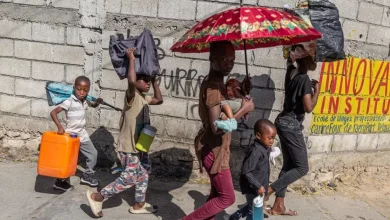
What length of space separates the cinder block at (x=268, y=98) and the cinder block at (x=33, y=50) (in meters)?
2.66

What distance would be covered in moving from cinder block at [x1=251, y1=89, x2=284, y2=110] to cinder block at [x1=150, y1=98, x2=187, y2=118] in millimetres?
862

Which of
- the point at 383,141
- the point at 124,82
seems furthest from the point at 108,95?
the point at 383,141

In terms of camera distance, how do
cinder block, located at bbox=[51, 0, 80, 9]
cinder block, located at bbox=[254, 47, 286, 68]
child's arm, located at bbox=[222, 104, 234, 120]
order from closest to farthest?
1. child's arm, located at bbox=[222, 104, 234, 120]
2. cinder block, located at bbox=[254, 47, 286, 68]
3. cinder block, located at bbox=[51, 0, 80, 9]

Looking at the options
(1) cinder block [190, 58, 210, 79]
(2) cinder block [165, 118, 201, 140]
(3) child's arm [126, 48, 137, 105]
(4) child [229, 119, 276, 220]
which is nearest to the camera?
(4) child [229, 119, 276, 220]

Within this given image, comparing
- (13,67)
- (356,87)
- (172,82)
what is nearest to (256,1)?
(172,82)

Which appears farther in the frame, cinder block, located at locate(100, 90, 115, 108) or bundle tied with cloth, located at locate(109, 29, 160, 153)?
cinder block, located at locate(100, 90, 115, 108)

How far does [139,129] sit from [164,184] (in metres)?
1.26

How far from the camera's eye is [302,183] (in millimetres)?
5238

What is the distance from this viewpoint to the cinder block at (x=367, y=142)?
5.70 meters

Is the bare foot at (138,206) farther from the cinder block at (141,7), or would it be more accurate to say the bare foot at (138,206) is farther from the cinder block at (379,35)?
the cinder block at (379,35)

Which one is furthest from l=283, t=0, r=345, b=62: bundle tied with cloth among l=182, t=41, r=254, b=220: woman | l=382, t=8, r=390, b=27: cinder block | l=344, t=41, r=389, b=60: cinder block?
l=382, t=8, r=390, b=27: cinder block

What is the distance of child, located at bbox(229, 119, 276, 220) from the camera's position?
11.7ft

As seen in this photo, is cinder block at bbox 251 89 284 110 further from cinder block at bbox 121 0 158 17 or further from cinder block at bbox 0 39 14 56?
cinder block at bbox 0 39 14 56

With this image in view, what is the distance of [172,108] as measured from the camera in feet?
17.1
